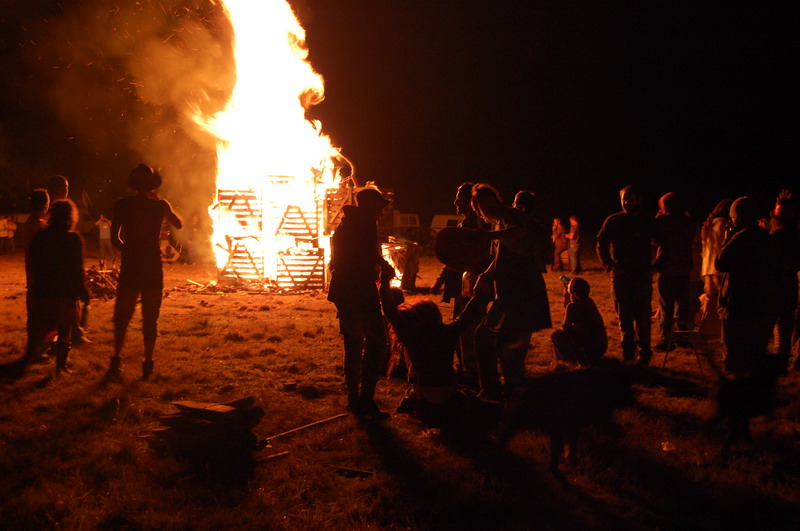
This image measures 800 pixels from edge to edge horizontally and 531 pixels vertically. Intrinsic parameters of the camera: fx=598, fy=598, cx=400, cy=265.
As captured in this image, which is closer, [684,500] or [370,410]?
[684,500]

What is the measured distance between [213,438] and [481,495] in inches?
71.0

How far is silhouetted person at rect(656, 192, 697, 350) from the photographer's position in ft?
24.2

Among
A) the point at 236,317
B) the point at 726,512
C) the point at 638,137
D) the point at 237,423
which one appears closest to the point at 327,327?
the point at 236,317

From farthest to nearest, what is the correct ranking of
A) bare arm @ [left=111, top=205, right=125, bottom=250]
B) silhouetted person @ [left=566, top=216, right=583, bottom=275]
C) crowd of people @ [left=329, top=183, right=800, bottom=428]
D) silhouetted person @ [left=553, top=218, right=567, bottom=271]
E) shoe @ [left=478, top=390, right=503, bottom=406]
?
silhouetted person @ [left=553, top=218, right=567, bottom=271], silhouetted person @ [left=566, top=216, right=583, bottom=275], bare arm @ [left=111, top=205, right=125, bottom=250], shoe @ [left=478, top=390, right=503, bottom=406], crowd of people @ [left=329, top=183, right=800, bottom=428]

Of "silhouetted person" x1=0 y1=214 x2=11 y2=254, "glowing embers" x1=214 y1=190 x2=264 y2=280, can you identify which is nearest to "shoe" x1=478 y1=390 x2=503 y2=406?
"glowing embers" x1=214 y1=190 x2=264 y2=280

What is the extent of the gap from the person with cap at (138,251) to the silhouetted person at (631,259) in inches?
186

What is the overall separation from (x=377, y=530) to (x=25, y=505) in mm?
2038

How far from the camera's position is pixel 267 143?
14.5 meters

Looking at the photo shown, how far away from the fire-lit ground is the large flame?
8189 mm

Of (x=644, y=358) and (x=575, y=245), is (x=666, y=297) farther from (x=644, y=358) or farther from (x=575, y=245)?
(x=575, y=245)

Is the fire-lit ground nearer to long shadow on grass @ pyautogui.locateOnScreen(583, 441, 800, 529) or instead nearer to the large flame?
long shadow on grass @ pyautogui.locateOnScreen(583, 441, 800, 529)

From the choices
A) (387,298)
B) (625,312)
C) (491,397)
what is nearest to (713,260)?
(625,312)

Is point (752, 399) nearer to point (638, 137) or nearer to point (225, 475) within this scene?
point (225, 475)

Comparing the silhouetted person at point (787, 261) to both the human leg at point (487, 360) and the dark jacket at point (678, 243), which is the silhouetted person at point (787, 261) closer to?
the dark jacket at point (678, 243)
